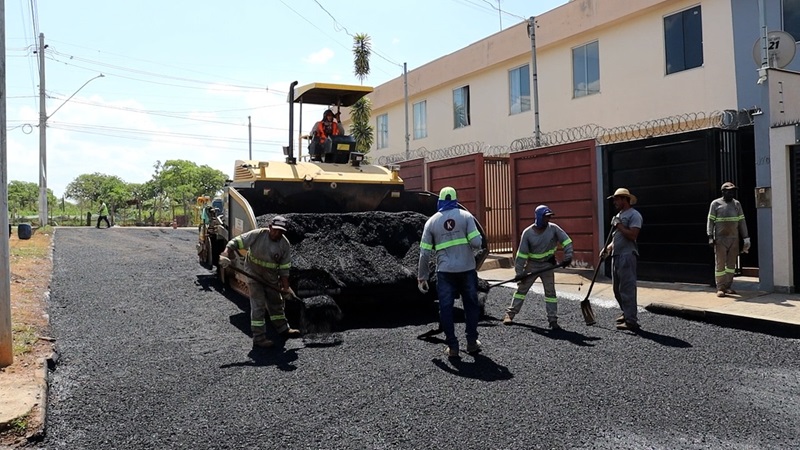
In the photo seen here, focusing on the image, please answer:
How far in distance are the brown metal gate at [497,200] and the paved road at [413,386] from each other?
5.15m

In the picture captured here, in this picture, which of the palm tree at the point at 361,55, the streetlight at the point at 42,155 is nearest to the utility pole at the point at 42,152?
the streetlight at the point at 42,155

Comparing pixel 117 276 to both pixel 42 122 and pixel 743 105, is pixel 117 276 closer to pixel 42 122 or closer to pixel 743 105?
pixel 743 105

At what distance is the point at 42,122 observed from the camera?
2573 centimetres

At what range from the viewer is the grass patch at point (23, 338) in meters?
5.05

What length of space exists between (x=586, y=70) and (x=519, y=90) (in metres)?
2.14

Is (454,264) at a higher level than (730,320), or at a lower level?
higher

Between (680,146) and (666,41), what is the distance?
484 centimetres

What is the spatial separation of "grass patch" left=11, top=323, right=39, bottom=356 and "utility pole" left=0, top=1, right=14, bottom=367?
23cm

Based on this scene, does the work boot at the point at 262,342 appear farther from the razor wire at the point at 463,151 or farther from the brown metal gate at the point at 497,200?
the razor wire at the point at 463,151

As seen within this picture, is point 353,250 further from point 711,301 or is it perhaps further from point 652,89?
point 652,89

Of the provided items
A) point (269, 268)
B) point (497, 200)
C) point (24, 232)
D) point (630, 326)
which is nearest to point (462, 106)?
point (497, 200)

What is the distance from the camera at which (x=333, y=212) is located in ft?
25.5

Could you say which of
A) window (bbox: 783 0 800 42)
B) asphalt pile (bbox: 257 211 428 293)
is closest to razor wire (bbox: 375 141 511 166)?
window (bbox: 783 0 800 42)

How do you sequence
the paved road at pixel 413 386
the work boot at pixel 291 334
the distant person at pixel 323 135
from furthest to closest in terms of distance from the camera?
1. the distant person at pixel 323 135
2. the work boot at pixel 291 334
3. the paved road at pixel 413 386
